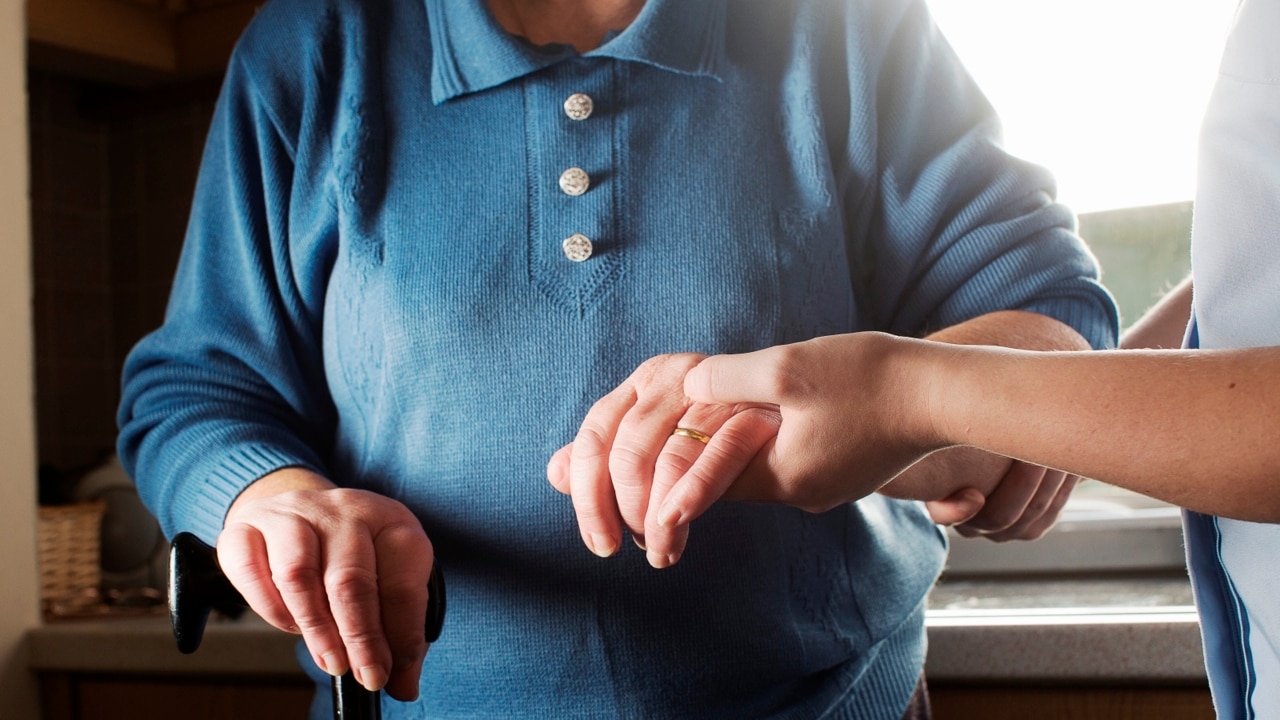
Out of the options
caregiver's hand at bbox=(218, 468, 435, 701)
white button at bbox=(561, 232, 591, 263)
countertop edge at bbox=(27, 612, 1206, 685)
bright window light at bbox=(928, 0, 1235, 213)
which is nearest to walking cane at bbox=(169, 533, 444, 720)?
caregiver's hand at bbox=(218, 468, 435, 701)

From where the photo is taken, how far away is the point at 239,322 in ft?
2.63

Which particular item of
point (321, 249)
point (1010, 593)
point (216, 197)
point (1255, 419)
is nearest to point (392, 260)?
point (321, 249)

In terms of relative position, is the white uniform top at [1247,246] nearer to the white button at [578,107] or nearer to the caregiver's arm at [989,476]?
the caregiver's arm at [989,476]

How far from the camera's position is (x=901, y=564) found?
0.79m

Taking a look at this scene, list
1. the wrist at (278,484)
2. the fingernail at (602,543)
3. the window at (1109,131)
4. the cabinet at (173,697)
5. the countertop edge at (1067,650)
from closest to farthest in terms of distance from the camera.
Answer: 1. the fingernail at (602,543)
2. the wrist at (278,484)
3. the countertop edge at (1067,650)
4. the cabinet at (173,697)
5. the window at (1109,131)

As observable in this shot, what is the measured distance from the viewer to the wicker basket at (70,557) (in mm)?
1495

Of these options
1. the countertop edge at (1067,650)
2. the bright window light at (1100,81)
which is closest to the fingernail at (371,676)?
the countertop edge at (1067,650)

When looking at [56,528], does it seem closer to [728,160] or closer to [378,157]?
[378,157]

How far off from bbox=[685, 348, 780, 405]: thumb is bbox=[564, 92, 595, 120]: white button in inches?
10.6

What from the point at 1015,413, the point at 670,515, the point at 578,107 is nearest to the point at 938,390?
the point at 1015,413

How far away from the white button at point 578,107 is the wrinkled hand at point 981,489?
340 mm

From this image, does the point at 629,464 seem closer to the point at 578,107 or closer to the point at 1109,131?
the point at 578,107

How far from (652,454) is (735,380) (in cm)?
6

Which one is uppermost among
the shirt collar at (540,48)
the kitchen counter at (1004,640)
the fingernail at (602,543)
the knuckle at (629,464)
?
the shirt collar at (540,48)
